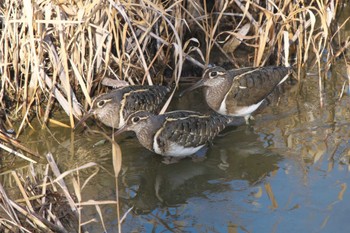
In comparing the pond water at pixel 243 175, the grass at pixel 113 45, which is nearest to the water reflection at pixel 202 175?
the pond water at pixel 243 175

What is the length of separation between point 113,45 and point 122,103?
771mm

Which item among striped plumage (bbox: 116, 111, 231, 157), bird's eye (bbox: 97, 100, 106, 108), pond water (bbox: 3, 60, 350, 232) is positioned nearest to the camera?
pond water (bbox: 3, 60, 350, 232)

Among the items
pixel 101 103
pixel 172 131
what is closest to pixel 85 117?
pixel 101 103

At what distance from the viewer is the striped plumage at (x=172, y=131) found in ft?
21.6

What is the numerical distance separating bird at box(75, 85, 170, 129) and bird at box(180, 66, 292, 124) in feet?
1.28

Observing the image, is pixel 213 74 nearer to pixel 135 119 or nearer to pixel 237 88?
pixel 237 88

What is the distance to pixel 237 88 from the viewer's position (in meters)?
7.33

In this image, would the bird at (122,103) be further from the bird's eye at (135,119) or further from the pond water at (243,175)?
the bird's eye at (135,119)

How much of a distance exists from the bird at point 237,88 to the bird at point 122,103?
39cm

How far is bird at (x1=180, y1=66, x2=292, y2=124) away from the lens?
730cm

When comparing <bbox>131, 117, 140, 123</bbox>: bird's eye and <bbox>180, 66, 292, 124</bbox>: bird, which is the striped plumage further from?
<bbox>180, 66, 292, 124</bbox>: bird

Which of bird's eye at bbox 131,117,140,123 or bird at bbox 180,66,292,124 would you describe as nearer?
bird's eye at bbox 131,117,140,123

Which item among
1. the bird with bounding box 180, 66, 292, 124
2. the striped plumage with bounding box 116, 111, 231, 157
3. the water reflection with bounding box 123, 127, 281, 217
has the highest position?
the bird with bounding box 180, 66, 292, 124

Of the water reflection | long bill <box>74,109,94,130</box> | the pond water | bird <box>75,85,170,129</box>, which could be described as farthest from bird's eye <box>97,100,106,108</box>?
the water reflection
